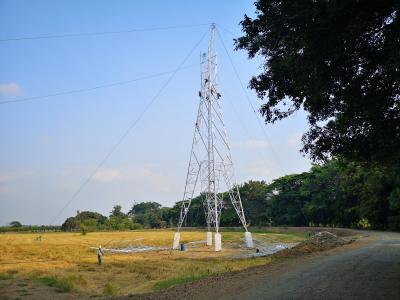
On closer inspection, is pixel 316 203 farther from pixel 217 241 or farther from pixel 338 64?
pixel 338 64

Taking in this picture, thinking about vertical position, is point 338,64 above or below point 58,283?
above

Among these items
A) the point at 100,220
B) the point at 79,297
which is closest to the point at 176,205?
the point at 100,220

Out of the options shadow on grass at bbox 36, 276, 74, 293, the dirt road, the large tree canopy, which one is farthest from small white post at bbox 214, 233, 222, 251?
the large tree canopy

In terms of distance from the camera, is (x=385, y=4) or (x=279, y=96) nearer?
(x=385, y=4)

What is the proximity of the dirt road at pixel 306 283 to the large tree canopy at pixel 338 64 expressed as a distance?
12.8 feet

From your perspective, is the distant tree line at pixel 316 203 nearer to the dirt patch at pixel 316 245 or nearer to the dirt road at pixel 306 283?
the dirt road at pixel 306 283

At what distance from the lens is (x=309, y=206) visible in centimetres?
7731

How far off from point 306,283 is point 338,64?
6.85 m

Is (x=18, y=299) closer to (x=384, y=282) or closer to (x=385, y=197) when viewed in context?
(x=384, y=282)

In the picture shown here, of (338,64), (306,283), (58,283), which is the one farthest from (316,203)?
(338,64)

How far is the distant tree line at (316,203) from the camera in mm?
52594

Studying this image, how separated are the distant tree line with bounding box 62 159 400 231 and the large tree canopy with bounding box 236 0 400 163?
14.4 ft

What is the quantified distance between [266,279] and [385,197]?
4353 centimetres

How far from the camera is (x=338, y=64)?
10172mm
